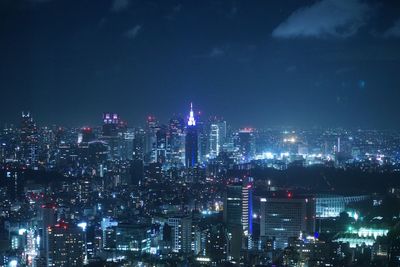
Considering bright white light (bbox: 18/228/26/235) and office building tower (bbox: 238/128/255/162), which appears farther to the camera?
office building tower (bbox: 238/128/255/162)

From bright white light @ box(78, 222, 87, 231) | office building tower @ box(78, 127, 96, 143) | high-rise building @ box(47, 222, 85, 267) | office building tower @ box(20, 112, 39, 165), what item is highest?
office building tower @ box(78, 127, 96, 143)

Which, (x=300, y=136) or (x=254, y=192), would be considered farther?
(x=300, y=136)

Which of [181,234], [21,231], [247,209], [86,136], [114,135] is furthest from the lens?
[114,135]

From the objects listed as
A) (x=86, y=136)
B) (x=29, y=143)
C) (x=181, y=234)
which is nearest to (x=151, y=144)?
(x=86, y=136)

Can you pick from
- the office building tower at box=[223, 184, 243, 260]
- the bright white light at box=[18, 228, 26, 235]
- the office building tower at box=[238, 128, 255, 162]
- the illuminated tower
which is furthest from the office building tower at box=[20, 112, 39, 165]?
the office building tower at box=[238, 128, 255, 162]

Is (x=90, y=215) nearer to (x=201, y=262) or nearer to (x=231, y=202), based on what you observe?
(x=231, y=202)

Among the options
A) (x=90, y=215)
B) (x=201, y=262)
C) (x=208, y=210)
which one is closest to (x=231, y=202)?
(x=208, y=210)

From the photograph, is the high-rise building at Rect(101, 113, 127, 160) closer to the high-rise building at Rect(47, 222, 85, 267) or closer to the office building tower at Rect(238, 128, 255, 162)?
the office building tower at Rect(238, 128, 255, 162)

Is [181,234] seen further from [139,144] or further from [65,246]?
[139,144]
